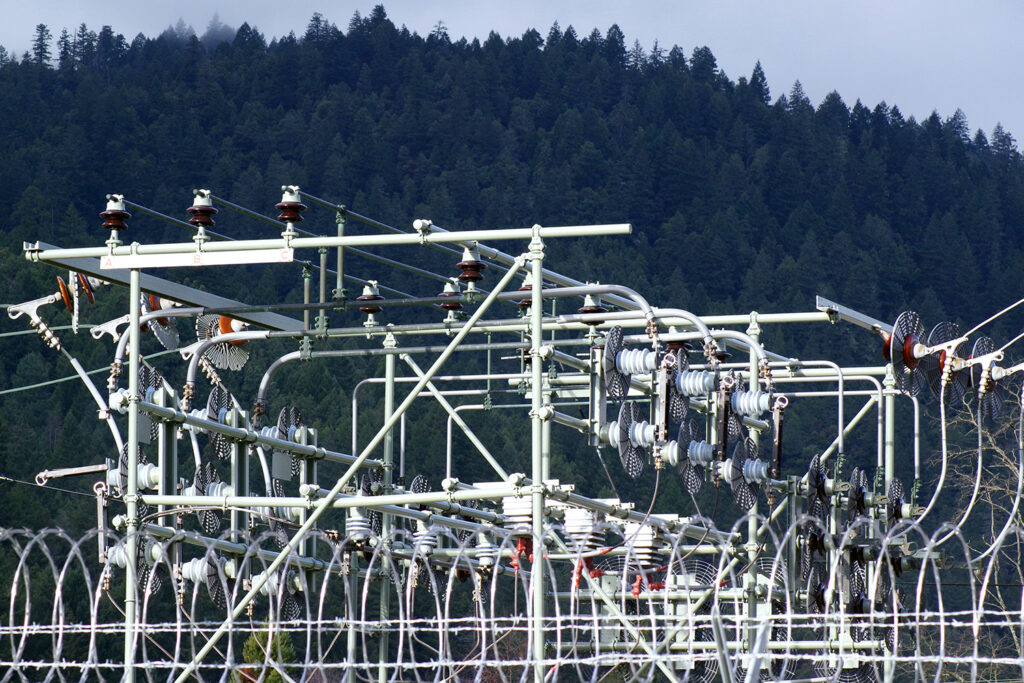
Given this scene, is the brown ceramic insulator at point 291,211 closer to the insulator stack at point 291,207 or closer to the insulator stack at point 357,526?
the insulator stack at point 291,207

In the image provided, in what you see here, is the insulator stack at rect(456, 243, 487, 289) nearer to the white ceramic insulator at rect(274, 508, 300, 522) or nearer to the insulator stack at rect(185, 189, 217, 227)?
the insulator stack at rect(185, 189, 217, 227)

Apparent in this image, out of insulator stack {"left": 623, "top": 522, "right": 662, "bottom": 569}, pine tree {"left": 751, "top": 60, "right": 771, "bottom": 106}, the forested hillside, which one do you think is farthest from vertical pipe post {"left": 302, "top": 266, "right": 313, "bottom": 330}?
pine tree {"left": 751, "top": 60, "right": 771, "bottom": 106}

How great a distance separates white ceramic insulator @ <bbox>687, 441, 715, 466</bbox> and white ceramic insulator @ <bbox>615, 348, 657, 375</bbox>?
180cm

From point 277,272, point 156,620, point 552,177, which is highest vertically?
point 552,177

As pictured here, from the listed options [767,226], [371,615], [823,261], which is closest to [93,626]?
[371,615]

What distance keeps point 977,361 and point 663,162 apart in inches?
4675

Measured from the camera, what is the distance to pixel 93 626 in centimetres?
1220

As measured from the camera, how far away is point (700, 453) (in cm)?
1802

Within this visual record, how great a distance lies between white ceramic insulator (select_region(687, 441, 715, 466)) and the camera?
1797 cm

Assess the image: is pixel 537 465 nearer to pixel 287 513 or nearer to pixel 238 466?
pixel 238 466

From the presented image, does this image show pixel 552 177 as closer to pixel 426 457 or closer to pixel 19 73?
pixel 19 73

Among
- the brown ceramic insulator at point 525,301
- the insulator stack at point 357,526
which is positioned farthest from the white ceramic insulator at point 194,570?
the brown ceramic insulator at point 525,301

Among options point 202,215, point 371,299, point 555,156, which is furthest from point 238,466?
point 555,156

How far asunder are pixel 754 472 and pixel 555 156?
119m
